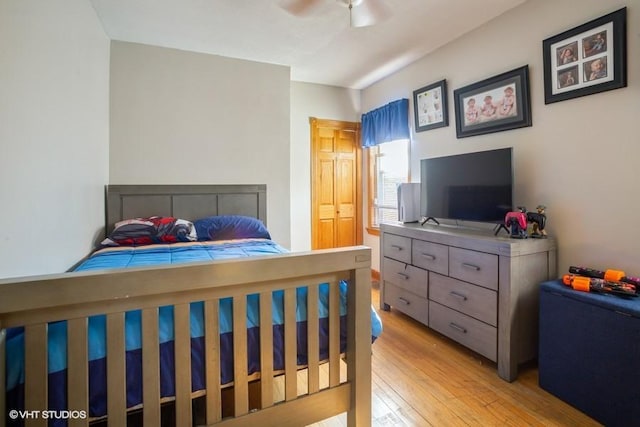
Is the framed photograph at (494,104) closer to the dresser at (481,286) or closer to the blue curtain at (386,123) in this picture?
the blue curtain at (386,123)

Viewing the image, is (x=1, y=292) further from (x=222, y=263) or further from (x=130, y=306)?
(x=222, y=263)

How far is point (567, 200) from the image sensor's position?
213 centimetres

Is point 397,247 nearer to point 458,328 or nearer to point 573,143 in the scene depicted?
point 458,328

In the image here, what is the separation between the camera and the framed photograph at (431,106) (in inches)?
119

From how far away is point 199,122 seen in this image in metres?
3.19

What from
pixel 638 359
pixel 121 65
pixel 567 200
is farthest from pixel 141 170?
pixel 638 359

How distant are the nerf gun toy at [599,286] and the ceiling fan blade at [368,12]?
6.86ft

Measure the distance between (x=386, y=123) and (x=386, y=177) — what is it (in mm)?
698

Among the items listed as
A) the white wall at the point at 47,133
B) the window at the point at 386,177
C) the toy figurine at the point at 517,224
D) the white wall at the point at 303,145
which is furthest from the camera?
the white wall at the point at 303,145

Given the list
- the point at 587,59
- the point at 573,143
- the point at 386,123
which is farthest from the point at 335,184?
the point at 587,59

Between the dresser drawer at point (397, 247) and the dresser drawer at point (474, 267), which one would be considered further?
the dresser drawer at point (397, 247)

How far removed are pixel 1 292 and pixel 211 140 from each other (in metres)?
2.60

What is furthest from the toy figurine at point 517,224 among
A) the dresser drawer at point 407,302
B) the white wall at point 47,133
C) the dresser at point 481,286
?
the white wall at point 47,133

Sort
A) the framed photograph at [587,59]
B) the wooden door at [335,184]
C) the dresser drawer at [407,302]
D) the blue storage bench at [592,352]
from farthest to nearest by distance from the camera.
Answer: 1. the wooden door at [335,184]
2. the dresser drawer at [407,302]
3. the framed photograph at [587,59]
4. the blue storage bench at [592,352]
